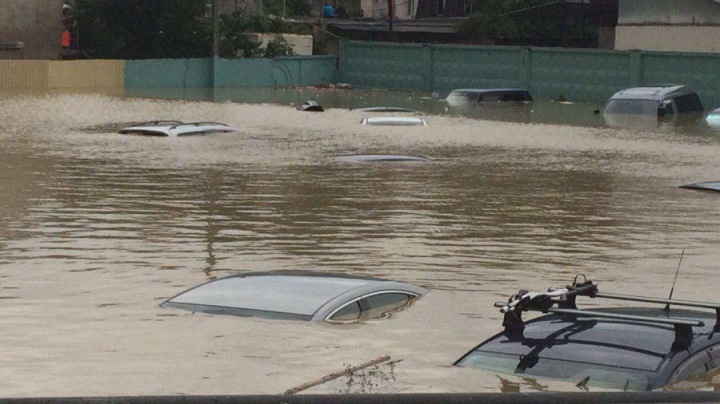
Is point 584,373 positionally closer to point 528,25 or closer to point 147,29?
point 147,29

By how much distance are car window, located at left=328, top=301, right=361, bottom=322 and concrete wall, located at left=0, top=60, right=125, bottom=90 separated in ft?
141

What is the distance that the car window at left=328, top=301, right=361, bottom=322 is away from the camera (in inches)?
425

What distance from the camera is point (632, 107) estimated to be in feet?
140

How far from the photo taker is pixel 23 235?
52.8 ft

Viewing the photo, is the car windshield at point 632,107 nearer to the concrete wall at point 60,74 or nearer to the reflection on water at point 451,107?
the reflection on water at point 451,107

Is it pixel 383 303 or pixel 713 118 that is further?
pixel 713 118

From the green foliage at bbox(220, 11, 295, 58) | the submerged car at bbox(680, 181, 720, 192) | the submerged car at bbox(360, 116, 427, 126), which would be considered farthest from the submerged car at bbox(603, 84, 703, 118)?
the green foliage at bbox(220, 11, 295, 58)

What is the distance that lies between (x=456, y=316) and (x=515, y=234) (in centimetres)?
545

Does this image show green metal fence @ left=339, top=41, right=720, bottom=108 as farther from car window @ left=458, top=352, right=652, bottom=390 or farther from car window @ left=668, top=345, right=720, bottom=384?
car window @ left=458, top=352, right=652, bottom=390

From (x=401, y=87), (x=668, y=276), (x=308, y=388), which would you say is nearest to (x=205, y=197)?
(x=668, y=276)

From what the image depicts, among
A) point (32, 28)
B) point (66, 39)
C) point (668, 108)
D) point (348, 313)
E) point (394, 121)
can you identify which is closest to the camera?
point (348, 313)

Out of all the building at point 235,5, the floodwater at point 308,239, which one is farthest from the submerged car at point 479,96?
the building at point 235,5

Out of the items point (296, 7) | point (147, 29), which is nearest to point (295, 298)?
point (147, 29)

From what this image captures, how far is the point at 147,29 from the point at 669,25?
21.9m
